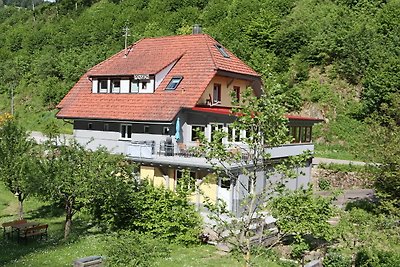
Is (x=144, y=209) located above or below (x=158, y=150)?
below

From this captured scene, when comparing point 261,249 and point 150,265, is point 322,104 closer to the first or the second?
point 150,265

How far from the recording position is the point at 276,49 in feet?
162

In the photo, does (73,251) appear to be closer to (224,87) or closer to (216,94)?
(216,94)

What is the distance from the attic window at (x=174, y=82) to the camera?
28672 millimetres

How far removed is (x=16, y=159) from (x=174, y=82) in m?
10.4

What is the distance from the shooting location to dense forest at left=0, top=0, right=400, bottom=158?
4028 cm

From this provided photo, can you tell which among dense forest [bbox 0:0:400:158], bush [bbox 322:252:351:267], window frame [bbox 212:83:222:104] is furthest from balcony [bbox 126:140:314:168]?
bush [bbox 322:252:351:267]

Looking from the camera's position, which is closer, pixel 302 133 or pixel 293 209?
pixel 293 209

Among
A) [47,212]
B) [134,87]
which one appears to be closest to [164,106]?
[134,87]

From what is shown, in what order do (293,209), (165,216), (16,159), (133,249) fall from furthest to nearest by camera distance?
(16,159)
(165,216)
(133,249)
(293,209)

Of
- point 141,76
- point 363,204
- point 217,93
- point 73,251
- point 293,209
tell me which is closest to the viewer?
point 293,209

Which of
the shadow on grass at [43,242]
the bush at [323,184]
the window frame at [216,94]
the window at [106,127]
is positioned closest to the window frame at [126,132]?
the window at [106,127]

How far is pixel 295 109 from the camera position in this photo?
4275 cm

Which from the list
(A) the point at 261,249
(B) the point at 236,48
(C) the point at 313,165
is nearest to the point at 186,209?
(A) the point at 261,249
